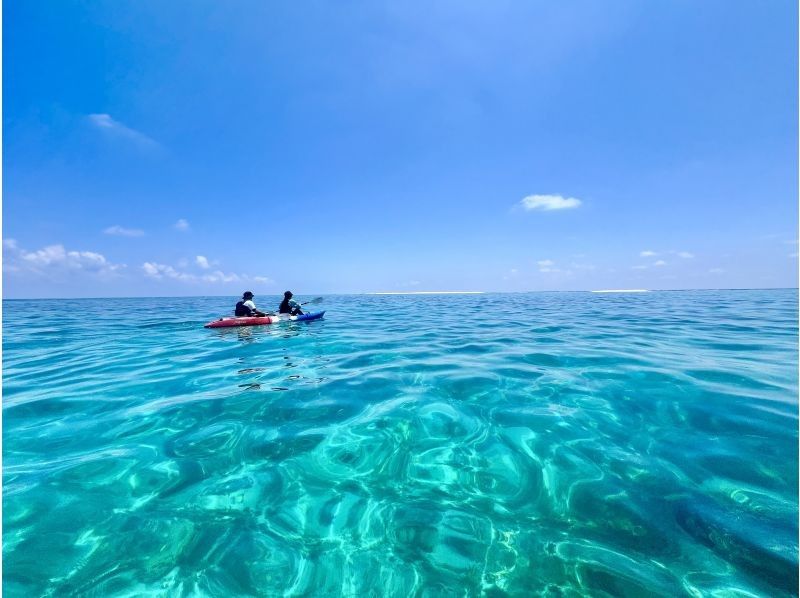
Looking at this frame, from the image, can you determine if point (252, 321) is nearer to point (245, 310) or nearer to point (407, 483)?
point (245, 310)

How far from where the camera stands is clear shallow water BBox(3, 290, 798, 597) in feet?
8.13

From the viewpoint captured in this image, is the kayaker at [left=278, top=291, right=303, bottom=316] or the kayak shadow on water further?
the kayaker at [left=278, top=291, right=303, bottom=316]

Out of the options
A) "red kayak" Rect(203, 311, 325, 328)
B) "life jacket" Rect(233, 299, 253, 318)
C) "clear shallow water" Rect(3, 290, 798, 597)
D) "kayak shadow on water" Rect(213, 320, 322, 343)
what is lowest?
"clear shallow water" Rect(3, 290, 798, 597)

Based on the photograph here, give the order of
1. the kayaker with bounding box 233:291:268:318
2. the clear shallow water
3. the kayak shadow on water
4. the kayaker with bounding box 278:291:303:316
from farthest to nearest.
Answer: the kayaker with bounding box 278:291:303:316, the kayaker with bounding box 233:291:268:318, the kayak shadow on water, the clear shallow water

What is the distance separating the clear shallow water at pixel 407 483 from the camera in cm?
248

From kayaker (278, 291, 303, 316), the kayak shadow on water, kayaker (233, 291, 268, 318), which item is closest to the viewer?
the kayak shadow on water

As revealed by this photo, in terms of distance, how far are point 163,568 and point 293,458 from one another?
1.52 metres

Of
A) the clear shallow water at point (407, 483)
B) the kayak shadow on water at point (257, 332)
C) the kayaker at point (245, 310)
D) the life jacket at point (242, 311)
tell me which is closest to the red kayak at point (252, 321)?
the kayak shadow on water at point (257, 332)

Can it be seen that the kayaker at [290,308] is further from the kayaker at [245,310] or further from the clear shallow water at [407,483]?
the clear shallow water at [407,483]

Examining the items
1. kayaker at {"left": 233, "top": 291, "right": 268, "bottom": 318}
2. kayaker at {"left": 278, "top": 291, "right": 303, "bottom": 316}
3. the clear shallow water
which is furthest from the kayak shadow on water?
the clear shallow water

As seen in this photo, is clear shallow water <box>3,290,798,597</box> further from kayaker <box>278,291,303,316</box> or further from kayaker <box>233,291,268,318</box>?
kayaker <box>278,291,303,316</box>

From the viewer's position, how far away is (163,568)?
100 inches

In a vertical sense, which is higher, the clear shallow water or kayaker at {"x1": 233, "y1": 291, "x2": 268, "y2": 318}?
kayaker at {"x1": 233, "y1": 291, "x2": 268, "y2": 318}

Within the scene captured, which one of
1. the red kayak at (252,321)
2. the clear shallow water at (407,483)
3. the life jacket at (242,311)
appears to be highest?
the life jacket at (242,311)
